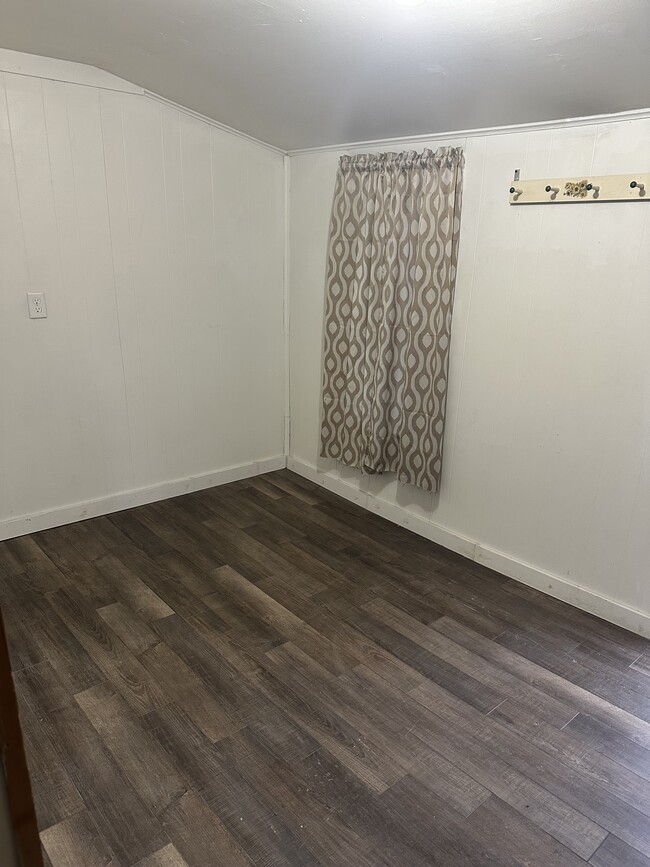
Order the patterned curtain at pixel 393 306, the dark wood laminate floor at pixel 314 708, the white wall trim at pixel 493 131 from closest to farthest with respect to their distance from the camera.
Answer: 1. the dark wood laminate floor at pixel 314 708
2. the white wall trim at pixel 493 131
3. the patterned curtain at pixel 393 306

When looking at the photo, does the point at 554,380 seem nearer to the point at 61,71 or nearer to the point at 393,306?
the point at 393,306

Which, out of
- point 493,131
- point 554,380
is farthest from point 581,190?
point 554,380

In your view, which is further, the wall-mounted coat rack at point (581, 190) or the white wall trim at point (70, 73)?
the white wall trim at point (70, 73)

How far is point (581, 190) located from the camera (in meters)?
2.32

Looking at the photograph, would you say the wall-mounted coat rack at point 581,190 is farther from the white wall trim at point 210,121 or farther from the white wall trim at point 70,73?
the white wall trim at point 70,73

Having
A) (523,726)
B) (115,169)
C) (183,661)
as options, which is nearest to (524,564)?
(523,726)

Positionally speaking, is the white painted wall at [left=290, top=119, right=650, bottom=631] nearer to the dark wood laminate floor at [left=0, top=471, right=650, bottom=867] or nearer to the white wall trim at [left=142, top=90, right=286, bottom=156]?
the dark wood laminate floor at [left=0, top=471, right=650, bottom=867]

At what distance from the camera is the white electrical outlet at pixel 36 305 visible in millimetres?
2879

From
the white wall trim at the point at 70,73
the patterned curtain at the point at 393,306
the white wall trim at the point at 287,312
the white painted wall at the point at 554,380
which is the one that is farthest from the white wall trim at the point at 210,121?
the white painted wall at the point at 554,380

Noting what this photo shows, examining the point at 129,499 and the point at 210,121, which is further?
the point at 129,499

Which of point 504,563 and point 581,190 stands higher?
point 581,190

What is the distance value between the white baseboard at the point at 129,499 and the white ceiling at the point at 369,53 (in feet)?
6.71

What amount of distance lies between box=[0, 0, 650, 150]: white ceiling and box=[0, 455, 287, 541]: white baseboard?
80.5 inches

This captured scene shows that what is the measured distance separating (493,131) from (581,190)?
1.59ft
